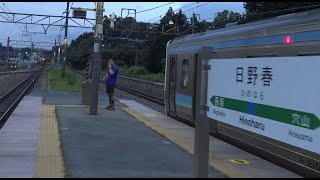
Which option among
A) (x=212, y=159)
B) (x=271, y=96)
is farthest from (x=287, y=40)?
(x=271, y=96)

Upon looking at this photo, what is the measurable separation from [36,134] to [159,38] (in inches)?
2459

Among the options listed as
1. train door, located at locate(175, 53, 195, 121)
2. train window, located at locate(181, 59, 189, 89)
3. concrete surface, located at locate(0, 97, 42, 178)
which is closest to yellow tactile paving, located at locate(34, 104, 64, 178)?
concrete surface, located at locate(0, 97, 42, 178)

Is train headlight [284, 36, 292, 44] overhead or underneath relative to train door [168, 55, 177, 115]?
overhead

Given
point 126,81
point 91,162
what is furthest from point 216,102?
point 126,81

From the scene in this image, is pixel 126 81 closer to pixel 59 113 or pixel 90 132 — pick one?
pixel 59 113

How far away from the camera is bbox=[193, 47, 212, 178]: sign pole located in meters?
4.68

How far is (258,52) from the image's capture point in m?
9.21

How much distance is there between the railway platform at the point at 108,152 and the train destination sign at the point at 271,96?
99.2 inches

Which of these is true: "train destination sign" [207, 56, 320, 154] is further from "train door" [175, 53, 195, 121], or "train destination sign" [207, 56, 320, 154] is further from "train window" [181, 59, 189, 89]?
"train window" [181, 59, 189, 89]

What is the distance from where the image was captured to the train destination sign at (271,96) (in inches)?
154

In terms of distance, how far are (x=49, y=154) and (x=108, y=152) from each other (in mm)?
1004

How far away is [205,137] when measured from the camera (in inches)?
184

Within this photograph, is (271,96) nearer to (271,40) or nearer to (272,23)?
(271,40)

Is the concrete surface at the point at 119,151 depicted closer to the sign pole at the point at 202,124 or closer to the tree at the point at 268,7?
the sign pole at the point at 202,124
